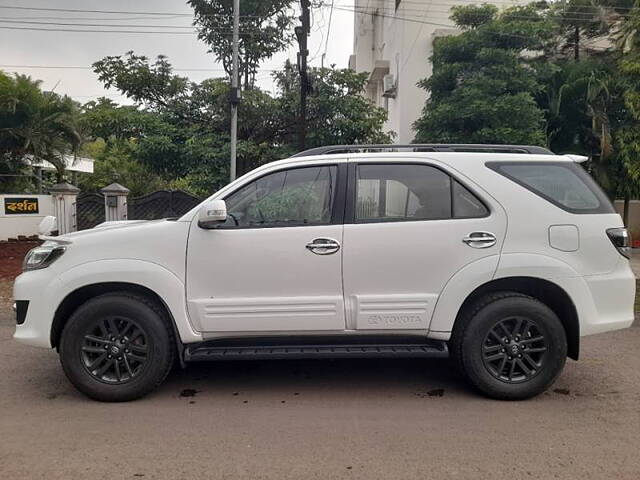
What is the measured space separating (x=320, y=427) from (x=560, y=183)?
269cm

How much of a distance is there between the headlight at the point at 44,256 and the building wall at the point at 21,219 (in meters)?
12.2

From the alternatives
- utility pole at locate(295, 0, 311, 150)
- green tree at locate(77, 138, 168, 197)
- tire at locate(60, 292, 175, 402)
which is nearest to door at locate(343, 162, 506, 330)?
tire at locate(60, 292, 175, 402)

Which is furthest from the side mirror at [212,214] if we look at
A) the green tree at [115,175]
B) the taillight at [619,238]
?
the green tree at [115,175]

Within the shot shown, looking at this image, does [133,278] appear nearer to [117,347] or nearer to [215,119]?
[117,347]

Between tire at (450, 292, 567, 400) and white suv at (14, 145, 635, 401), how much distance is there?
1cm

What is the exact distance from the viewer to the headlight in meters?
4.09

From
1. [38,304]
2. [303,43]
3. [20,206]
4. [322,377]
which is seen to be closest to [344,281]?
[322,377]

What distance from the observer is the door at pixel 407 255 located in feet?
13.3

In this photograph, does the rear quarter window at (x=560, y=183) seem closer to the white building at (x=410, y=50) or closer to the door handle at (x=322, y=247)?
the door handle at (x=322, y=247)

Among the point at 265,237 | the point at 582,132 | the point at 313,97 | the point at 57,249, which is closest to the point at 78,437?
the point at 57,249

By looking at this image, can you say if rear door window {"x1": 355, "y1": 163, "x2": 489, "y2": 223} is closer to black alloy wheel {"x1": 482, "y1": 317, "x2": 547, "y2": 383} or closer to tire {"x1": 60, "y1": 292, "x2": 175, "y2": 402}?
black alloy wheel {"x1": 482, "y1": 317, "x2": 547, "y2": 383}

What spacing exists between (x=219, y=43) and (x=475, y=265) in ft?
49.6

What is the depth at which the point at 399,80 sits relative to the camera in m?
18.3

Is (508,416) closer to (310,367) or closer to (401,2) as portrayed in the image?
(310,367)
